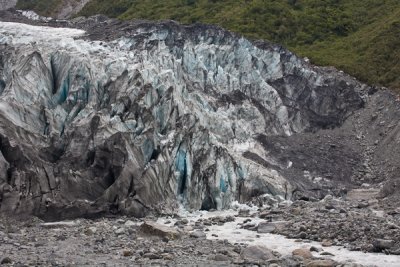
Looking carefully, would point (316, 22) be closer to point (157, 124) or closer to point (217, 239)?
point (157, 124)

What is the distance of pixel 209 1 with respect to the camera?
78875 mm

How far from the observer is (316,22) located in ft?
231

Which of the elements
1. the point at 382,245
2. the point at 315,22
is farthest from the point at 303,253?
the point at 315,22

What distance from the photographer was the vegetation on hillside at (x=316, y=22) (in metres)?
56.2

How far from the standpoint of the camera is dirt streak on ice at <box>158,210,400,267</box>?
15703 mm

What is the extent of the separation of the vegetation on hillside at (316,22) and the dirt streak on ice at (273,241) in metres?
31.8

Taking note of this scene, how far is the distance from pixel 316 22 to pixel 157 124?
46.7 meters

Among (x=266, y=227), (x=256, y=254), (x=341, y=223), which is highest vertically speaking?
(x=256, y=254)

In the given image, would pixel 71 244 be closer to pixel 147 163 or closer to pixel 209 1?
pixel 147 163

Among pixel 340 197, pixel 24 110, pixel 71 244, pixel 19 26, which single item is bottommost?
pixel 340 197

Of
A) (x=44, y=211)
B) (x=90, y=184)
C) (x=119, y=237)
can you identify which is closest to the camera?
(x=119, y=237)

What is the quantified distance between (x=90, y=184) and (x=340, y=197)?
1255 centimetres

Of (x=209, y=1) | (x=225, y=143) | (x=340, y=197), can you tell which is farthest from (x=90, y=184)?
(x=209, y=1)

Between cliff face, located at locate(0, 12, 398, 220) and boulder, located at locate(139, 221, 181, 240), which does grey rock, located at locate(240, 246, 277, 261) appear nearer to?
boulder, located at locate(139, 221, 181, 240)
